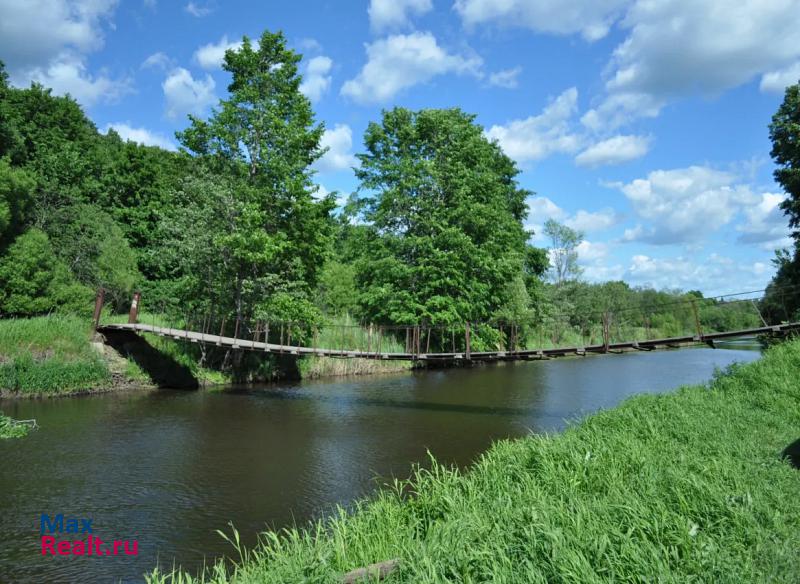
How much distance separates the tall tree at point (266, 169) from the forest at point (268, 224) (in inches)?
2.4

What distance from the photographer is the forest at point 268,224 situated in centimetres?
1964

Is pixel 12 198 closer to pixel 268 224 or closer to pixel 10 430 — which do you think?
pixel 268 224

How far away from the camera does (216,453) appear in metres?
10.7

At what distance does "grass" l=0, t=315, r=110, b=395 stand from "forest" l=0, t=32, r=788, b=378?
2465 mm

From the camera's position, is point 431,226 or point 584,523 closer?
point 584,523

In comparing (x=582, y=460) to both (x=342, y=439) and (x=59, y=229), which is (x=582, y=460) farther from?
(x=59, y=229)

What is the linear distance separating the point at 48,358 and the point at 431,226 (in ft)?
55.0

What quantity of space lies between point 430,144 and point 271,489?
23.1 m

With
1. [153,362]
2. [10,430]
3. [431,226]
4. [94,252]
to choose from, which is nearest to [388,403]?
[153,362]

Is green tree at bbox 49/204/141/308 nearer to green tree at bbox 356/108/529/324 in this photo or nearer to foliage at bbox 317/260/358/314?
foliage at bbox 317/260/358/314

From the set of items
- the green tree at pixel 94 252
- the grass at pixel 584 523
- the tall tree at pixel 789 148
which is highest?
the tall tree at pixel 789 148

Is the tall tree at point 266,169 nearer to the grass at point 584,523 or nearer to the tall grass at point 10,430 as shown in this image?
the tall grass at point 10,430

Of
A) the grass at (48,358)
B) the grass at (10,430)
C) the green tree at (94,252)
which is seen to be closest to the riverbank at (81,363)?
the grass at (48,358)

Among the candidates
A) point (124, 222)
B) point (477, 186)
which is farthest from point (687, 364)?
point (124, 222)
